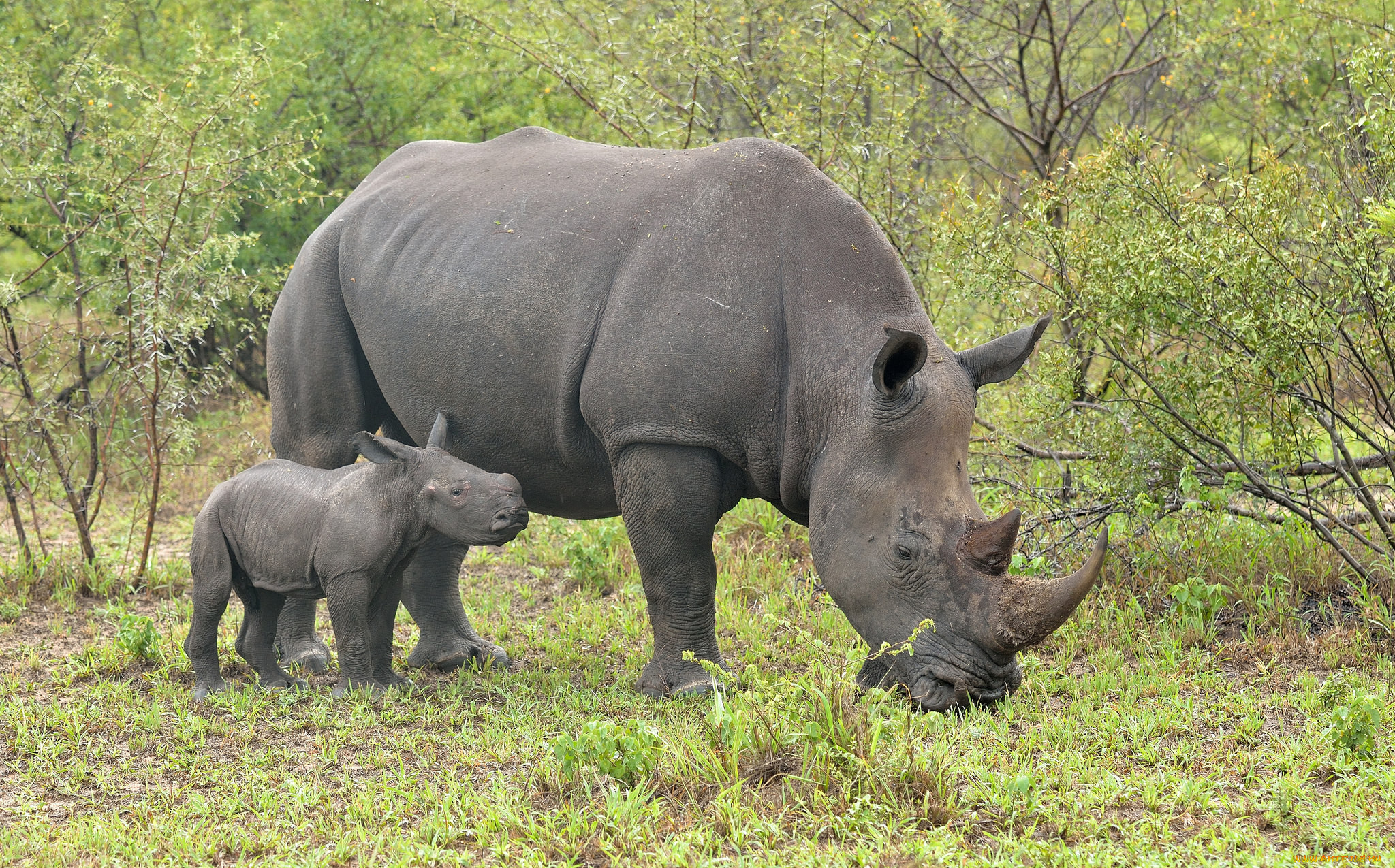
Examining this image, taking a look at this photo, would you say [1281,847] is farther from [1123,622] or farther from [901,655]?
[1123,622]

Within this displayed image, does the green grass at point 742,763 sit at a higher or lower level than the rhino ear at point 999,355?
lower

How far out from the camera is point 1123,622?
650 cm

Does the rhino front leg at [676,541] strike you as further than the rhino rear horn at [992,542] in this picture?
Yes

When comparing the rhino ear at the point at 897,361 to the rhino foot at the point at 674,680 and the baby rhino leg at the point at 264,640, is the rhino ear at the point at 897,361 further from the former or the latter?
the baby rhino leg at the point at 264,640

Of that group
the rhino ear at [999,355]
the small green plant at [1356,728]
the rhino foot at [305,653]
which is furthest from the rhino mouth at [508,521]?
the small green plant at [1356,728]

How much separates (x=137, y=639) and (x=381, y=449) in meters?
1.76

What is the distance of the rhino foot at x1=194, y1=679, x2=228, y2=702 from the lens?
5871 millimetres

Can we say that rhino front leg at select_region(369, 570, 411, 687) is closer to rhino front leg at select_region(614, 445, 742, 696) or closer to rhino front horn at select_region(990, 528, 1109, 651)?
rhino front leg at select_region(614, 445, 742, 696)

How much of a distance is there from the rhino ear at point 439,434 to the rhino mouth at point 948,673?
2.04 metres

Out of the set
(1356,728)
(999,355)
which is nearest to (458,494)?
(999,355)

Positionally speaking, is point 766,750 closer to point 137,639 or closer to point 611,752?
point 611,752

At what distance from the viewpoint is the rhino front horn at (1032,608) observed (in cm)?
468

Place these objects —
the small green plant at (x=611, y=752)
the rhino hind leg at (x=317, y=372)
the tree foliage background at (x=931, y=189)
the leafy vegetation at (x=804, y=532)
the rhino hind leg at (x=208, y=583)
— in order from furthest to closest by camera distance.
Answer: the rhino hind leg at (x=317, y=372)
the tree foliage background at (x=931, y=189)
the rhino hind leg at (x=208, y=583)
the small green plant at (x=611, y=752)
the leafy vegetation at (x=804, y=532)

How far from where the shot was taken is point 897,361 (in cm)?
492
